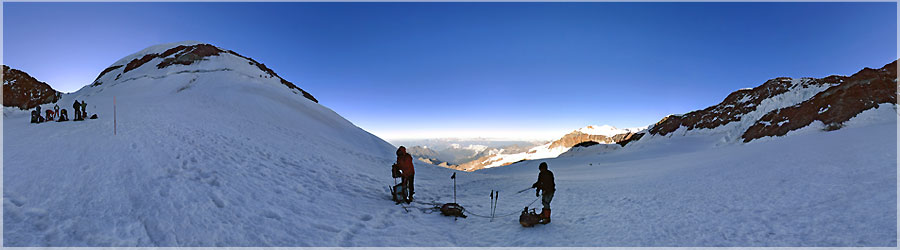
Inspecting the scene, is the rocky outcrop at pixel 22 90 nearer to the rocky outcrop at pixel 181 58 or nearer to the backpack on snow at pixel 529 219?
the rocky outcrop at pixel 181 58

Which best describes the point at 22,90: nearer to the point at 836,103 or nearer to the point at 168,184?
the point at 168,184

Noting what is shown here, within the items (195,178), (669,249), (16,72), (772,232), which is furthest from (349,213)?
(16,72)

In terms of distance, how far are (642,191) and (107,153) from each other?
19340mm

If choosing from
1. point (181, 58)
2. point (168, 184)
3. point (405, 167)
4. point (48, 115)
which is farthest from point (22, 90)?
point (181, 58)

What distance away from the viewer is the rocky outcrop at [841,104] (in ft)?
85.6

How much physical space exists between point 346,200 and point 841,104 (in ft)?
142

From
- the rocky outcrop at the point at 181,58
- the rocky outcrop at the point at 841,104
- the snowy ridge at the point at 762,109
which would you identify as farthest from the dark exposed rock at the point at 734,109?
the rocky outcrop at the point at 181,58

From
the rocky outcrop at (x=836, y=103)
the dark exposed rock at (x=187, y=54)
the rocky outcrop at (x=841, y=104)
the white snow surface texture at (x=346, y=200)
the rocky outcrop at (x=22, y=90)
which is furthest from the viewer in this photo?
the dark exposed rock at (x=187, y=54)

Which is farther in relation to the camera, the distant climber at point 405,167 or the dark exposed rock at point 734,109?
the dark exposed rock at point 734,109

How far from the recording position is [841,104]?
2820cm

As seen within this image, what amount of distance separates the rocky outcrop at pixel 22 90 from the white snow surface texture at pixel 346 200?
16184mm

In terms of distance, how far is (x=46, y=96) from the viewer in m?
29.3

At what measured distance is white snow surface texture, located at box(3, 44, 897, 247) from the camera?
6078 mm

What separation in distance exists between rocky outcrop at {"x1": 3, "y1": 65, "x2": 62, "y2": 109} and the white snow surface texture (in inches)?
637
